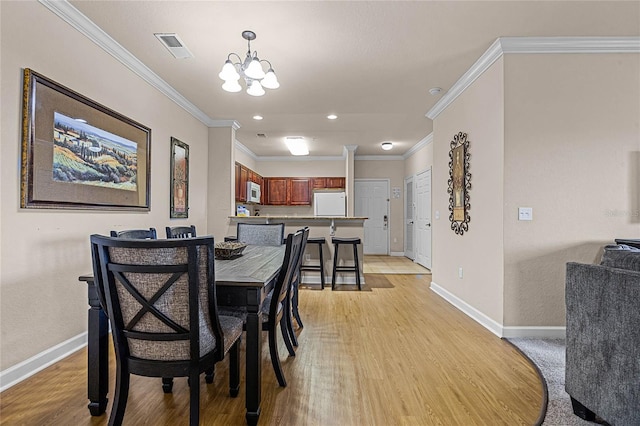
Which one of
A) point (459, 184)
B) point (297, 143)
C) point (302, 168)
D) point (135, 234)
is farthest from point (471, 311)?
point (302, 168)

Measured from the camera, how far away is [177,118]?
4043 mm

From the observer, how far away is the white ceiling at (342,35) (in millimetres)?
2297

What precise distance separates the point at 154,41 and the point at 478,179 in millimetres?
3285

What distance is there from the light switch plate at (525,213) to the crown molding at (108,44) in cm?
382

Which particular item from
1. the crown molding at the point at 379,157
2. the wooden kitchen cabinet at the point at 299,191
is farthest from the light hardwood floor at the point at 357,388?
the crown molding at the point at 379,157

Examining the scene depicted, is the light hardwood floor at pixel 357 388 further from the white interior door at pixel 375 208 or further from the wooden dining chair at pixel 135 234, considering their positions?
the white interior door at pixel 375 208

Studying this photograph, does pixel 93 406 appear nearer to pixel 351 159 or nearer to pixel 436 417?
pixel 436 417

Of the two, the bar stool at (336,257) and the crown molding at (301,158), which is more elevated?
the crown molding at (301,158)

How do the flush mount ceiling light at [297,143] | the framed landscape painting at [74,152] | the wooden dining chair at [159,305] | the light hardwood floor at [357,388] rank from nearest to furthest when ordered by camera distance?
the wooden dining chair at [159,305] < the light hardwood floor at [357,388] < the framed landscape painting at [74,152] < the flush mount ceiling light at [297,143]

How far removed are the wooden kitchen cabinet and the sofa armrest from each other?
6566 mm

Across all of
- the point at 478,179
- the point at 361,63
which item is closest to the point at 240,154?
the point at 361,63

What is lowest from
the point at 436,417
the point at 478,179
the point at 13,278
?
the point at 436,417

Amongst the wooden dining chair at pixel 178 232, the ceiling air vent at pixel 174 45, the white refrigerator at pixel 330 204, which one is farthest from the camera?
the white refrigerator at pixel 330 204

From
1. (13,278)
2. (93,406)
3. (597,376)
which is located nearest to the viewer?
(597,376)
